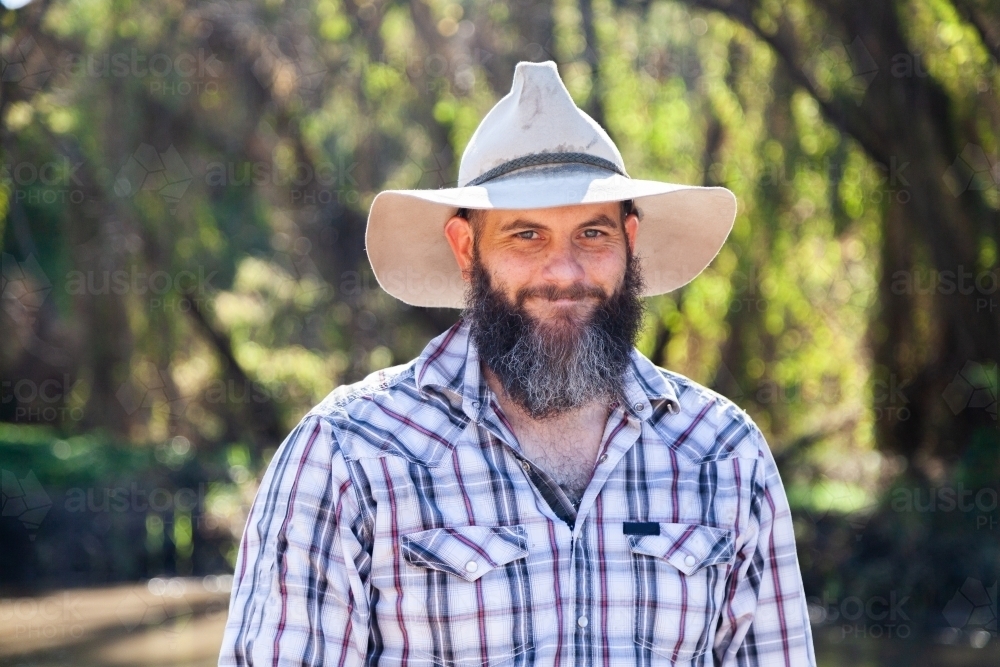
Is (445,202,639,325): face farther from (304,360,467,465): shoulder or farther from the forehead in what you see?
(304,360,467,465): shoulder

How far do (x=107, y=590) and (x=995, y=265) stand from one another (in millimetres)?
7322

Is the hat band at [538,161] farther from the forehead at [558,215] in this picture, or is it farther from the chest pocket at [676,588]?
the chest pocket at [676,588]

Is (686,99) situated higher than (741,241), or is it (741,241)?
(686,99)

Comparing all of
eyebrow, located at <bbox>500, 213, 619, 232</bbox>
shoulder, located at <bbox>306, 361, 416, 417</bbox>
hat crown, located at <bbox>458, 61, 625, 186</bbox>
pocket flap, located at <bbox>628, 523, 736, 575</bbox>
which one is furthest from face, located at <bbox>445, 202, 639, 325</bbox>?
pocket flap, located at <bbox>628, 523, 736, 575</bbox>

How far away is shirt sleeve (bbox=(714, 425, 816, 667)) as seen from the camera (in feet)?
7.41

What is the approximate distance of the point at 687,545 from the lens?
84.9 inches

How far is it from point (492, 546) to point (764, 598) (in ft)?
1.75

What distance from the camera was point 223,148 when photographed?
11.3m

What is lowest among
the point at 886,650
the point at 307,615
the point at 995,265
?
the point at 886,650

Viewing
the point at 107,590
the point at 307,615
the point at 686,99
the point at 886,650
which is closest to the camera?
the point at 307,615

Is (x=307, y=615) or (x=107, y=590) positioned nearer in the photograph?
(x=307, y=615)

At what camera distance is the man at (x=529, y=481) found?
2.05 m

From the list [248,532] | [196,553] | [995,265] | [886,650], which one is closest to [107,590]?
[196,553]

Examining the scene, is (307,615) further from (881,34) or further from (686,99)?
(686,99)
